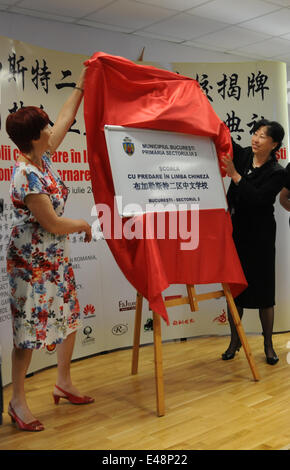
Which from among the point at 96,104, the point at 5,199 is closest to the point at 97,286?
the point at 5,199

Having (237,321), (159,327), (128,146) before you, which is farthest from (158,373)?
(128,146)

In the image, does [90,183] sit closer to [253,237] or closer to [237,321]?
[253,237]

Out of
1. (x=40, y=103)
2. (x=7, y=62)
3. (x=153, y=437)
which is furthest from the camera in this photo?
(x=40, y=103)

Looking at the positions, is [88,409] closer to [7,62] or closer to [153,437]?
[153,437]

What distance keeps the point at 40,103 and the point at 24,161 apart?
118 centimetres

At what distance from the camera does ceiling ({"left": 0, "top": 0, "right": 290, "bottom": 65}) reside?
147 inches

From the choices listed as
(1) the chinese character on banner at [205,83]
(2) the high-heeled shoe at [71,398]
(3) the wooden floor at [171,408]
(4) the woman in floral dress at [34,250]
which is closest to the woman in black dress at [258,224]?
(3) the wooden floor at [171,408]

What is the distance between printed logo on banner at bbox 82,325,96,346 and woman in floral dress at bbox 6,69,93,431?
1.20 m

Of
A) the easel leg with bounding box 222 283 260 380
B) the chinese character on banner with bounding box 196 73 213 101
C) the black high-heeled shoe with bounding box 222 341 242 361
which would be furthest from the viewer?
the chinese character on banner with bounding box 196 73 213 101

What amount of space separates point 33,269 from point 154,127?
3.17ft

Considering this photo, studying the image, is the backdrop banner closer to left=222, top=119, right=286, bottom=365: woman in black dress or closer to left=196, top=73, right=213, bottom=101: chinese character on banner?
left=196, top=73, right=213, bottom=101: chinese character on banner

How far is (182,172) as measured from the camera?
2.84 m

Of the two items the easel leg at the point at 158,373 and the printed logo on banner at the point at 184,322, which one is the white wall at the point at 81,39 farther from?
the easel leg at the point at 158,373

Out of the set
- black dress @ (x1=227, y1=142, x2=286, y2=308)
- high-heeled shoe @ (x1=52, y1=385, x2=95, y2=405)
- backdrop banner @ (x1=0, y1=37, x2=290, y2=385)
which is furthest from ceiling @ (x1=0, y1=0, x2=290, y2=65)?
high-heeled shoe @ (x1=52, y1=385, x2=95, y2=405)
